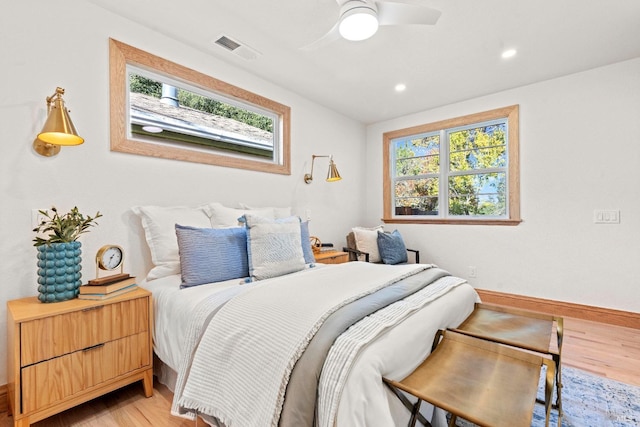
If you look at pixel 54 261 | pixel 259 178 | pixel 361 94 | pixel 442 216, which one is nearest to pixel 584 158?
pixel 442 216

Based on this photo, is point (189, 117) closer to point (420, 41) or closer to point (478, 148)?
point (420, 41)

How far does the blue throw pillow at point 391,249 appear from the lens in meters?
3.72

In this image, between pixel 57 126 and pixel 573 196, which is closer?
pixel 57 126

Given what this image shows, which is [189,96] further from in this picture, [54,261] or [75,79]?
[54,261]

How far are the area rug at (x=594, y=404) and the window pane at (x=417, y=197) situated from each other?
2438 millimetres

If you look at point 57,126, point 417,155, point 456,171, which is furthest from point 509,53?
point 57,126

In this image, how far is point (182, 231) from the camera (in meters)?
1.99

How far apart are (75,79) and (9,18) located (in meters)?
0.40

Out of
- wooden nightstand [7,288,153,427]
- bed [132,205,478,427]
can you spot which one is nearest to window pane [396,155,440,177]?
bed [132,205,478,427]

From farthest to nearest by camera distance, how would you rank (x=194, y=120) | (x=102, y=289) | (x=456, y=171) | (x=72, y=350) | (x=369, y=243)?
(x=456, y=171)
(x=369, y=243)
(x=194, y=120)
(x=102, y=289)
(x=72, y=350)

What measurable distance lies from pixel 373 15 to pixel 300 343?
1898mm

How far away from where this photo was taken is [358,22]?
6.11 ft

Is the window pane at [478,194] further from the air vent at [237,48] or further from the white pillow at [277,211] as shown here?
the air vent at [237,48]

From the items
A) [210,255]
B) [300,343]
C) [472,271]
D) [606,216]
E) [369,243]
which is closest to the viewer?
[300,343]
